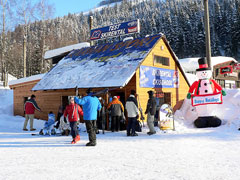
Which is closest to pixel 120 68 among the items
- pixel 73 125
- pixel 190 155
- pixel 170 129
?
pixel 170 129

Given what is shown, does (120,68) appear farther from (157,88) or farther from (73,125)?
(73,125)

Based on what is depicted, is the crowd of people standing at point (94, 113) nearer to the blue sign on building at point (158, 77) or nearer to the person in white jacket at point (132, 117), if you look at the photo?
the person in white jacket at point (132, 117)

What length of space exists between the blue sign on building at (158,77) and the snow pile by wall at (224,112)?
1.72 m

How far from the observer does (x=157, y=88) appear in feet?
43.6

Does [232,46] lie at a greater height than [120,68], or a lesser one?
greater

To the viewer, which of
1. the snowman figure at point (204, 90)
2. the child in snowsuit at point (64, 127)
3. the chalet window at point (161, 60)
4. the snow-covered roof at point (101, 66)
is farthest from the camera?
the chalet window at point (161, 60)

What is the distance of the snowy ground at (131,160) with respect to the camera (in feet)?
15.0

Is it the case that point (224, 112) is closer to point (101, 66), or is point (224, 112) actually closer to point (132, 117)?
point (132, 117)

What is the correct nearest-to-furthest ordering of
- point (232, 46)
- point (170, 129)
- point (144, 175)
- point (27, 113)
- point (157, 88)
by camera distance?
point (144, 175)
point (170, 129)
point (27, 113)
point (157, 88)
point (232, 46)

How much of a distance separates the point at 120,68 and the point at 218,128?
5.48 meters

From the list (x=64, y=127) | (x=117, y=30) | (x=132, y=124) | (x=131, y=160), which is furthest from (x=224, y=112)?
(x=117, y=30)

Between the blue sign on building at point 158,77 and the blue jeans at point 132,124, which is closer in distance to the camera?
the blue jeans at point 132,124

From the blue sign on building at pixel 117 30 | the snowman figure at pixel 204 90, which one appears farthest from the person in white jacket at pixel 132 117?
the blue sign on building at pixel 117 30

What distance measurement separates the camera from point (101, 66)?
534 inches
